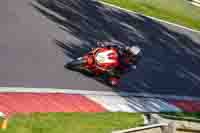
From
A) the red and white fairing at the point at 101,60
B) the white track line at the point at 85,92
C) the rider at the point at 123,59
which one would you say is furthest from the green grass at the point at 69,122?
the rider at the point at 123,59

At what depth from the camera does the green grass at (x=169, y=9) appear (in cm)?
3256

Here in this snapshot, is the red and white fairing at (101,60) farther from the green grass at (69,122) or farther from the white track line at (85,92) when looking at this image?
the green grass at (69,122)

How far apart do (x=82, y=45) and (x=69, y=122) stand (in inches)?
338

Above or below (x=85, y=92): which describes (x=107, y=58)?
above

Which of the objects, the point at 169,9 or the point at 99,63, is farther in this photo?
the point at 169,9

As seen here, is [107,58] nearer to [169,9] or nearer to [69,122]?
[69,122]

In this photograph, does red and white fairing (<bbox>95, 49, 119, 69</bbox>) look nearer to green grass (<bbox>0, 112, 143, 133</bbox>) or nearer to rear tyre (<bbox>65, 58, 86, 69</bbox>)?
rear tyre (<bbox>65, 58, 86, 69</bbox>)

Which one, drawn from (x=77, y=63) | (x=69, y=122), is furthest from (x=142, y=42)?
(x=69, y=122)

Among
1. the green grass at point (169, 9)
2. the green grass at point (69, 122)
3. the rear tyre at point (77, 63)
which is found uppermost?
the green grass at point (169, 9)

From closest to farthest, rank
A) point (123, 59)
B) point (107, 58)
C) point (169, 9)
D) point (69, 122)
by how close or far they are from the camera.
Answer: point (69, 122) → point (107, 58) → point (123, 59) → point (169, 9)

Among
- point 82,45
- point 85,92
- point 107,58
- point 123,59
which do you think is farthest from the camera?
point 82,45

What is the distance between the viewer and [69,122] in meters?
15.2

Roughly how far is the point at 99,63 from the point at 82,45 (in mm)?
3152

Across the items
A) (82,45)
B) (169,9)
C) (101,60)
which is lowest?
(101,60)
